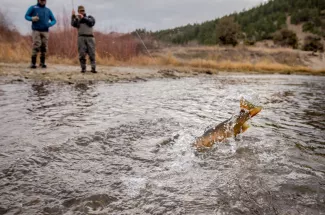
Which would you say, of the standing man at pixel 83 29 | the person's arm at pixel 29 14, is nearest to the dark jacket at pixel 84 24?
the standing man at pixel 83 29

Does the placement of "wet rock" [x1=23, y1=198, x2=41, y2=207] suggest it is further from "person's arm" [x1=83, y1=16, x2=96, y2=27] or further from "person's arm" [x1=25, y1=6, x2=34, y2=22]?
"person's arm" [x1=25, y1=6, x2=34, y2=22]

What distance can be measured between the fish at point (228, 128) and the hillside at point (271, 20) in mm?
63155

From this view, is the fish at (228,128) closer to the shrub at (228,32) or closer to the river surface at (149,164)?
the river surface at (149,164)

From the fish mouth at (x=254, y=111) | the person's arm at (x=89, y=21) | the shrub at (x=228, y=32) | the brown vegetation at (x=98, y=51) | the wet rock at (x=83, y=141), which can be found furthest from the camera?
the shrub at (x=228, y=32)

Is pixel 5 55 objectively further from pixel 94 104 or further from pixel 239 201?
pixel 239 201

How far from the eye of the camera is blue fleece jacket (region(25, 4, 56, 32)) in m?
8.81

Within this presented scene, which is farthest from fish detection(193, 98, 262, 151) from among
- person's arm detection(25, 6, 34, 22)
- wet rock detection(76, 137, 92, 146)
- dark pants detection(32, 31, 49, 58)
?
dark pants detection(32, 31, 49, 58)

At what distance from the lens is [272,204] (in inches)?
75.2

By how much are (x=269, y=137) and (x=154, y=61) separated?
1430 cm

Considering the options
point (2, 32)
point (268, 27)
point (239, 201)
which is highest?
point (268, 27)

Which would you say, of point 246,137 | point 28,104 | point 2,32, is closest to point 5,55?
point 2,32

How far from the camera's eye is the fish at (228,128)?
111 inches

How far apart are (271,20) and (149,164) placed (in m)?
83.2

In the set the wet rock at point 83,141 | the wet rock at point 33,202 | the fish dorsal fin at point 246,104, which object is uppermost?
the fish dorsal fin at point 246,104
